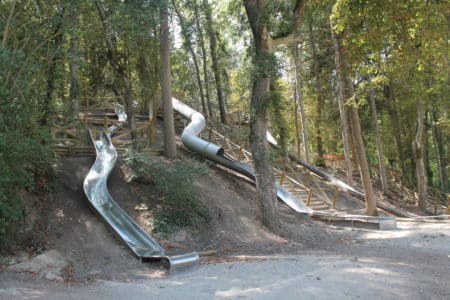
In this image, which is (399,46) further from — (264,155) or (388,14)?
(264,155)

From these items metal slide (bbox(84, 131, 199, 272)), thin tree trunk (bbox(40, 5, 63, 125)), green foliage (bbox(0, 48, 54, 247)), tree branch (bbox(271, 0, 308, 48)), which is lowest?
metal slide (bbox(84, 131, 199, 272))

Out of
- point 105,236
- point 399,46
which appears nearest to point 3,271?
point 105,236

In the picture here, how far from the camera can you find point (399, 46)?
8172 millimetres

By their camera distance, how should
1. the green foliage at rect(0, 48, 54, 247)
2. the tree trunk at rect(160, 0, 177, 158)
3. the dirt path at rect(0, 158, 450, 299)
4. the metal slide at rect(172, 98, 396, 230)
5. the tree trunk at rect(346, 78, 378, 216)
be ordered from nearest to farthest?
the dirt path at rect(0, 158, 450, 299), the green foliage at rect(0, 48, 54, 247), the metal slide at rect(172, 98, 396, 230), the tree trunk at rect(346, 78, 378, 216), the tree trunk at rect(160, 0, 177, 158)

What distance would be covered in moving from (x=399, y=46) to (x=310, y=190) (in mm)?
6809

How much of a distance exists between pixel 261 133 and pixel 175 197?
2.83 m

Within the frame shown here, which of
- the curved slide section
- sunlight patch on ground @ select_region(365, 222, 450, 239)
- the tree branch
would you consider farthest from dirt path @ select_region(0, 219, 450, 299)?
the tree branch

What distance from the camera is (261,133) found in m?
10.9

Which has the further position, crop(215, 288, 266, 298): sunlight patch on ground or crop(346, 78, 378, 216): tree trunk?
crop(346, 78, 378, 216): tree trunk

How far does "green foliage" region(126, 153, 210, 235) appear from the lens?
1010 centimetres

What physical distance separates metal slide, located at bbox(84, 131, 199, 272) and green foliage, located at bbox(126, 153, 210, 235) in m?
0.81

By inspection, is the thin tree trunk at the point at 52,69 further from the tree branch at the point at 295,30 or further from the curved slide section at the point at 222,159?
the curved slide section at the point at 222,159

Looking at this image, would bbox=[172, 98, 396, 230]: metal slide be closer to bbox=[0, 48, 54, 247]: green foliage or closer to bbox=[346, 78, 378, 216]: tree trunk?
bbox=[346, 78, 378, 216]: tree trunk

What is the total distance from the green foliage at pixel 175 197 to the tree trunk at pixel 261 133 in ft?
4.92
